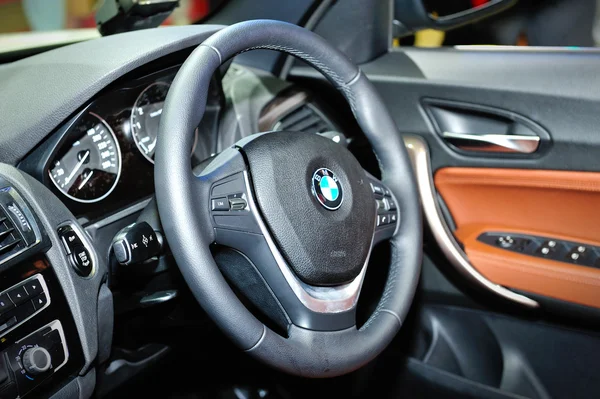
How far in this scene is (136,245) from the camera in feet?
3.47

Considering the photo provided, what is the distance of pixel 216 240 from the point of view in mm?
1029

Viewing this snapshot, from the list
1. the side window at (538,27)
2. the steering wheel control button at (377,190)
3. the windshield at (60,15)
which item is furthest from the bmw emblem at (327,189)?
the side window at (538,27)

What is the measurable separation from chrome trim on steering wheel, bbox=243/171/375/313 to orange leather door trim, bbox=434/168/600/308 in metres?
0.69

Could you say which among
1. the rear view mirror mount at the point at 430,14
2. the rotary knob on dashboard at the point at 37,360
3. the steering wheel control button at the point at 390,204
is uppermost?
the rear view mirror mount at the point at 430,14

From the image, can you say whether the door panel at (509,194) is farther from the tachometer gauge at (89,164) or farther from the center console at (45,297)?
the center console at (45,297)

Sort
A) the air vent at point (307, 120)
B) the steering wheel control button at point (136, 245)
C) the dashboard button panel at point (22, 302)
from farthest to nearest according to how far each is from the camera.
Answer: the air vent at point (307, 120) < the steering wheel control button at point (136, 245) < the dashboard button panel at point (22, 302)

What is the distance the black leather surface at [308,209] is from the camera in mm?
1066

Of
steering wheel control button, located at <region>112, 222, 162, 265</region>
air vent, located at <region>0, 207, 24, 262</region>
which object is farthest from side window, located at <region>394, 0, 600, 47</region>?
air vent, located at <region>0, 207, 24, 262</region>

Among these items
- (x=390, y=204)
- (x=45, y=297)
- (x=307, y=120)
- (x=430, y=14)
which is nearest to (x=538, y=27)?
(x=430, y=14)

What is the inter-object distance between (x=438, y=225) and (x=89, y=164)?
2.97ft

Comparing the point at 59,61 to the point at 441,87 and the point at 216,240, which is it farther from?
the point at 441,87

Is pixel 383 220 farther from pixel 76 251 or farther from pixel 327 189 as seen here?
pixel 76 251

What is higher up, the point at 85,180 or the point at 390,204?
the point at 85,180

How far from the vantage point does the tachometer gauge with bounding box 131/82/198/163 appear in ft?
4.33
